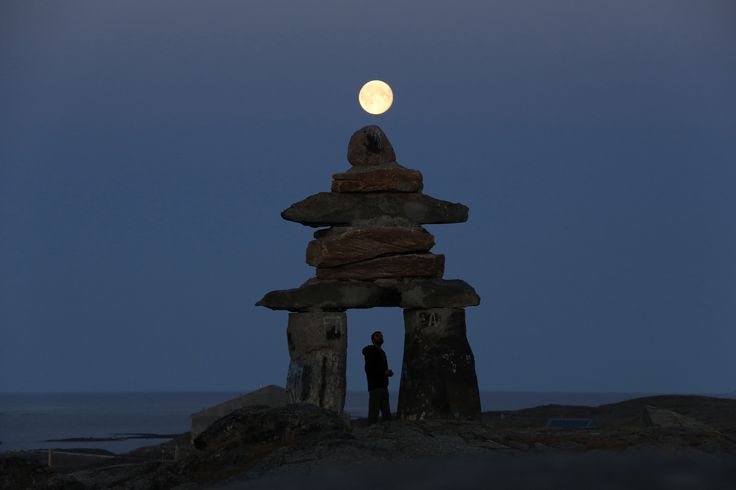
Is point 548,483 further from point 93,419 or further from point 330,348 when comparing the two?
point 93,419

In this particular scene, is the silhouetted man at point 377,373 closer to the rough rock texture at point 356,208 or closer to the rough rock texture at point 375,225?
the rough rock texture at point 375,225

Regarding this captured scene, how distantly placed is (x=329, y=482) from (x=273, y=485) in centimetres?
85

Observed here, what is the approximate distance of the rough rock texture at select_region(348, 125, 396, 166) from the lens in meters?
22.1

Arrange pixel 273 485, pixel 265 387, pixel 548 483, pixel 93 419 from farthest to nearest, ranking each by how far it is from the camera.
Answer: pixel 93 419
pixel 265 387
pixel 273 485
pixel 548 483

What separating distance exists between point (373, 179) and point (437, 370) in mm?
3917

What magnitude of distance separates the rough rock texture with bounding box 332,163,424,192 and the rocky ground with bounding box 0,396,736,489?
597 cm

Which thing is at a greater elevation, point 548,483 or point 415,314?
point 415,314

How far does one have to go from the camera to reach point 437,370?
21500mm

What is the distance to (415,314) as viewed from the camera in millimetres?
21641

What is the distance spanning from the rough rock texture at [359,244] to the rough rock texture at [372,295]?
0.46 m

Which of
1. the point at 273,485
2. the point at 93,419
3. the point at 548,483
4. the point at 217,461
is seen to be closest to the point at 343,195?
the point at 217,461

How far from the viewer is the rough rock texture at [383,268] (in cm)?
2153

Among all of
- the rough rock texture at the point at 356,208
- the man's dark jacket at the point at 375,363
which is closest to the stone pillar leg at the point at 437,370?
the man's dark jacket at the point at 375,363

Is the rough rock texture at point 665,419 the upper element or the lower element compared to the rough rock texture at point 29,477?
upper
